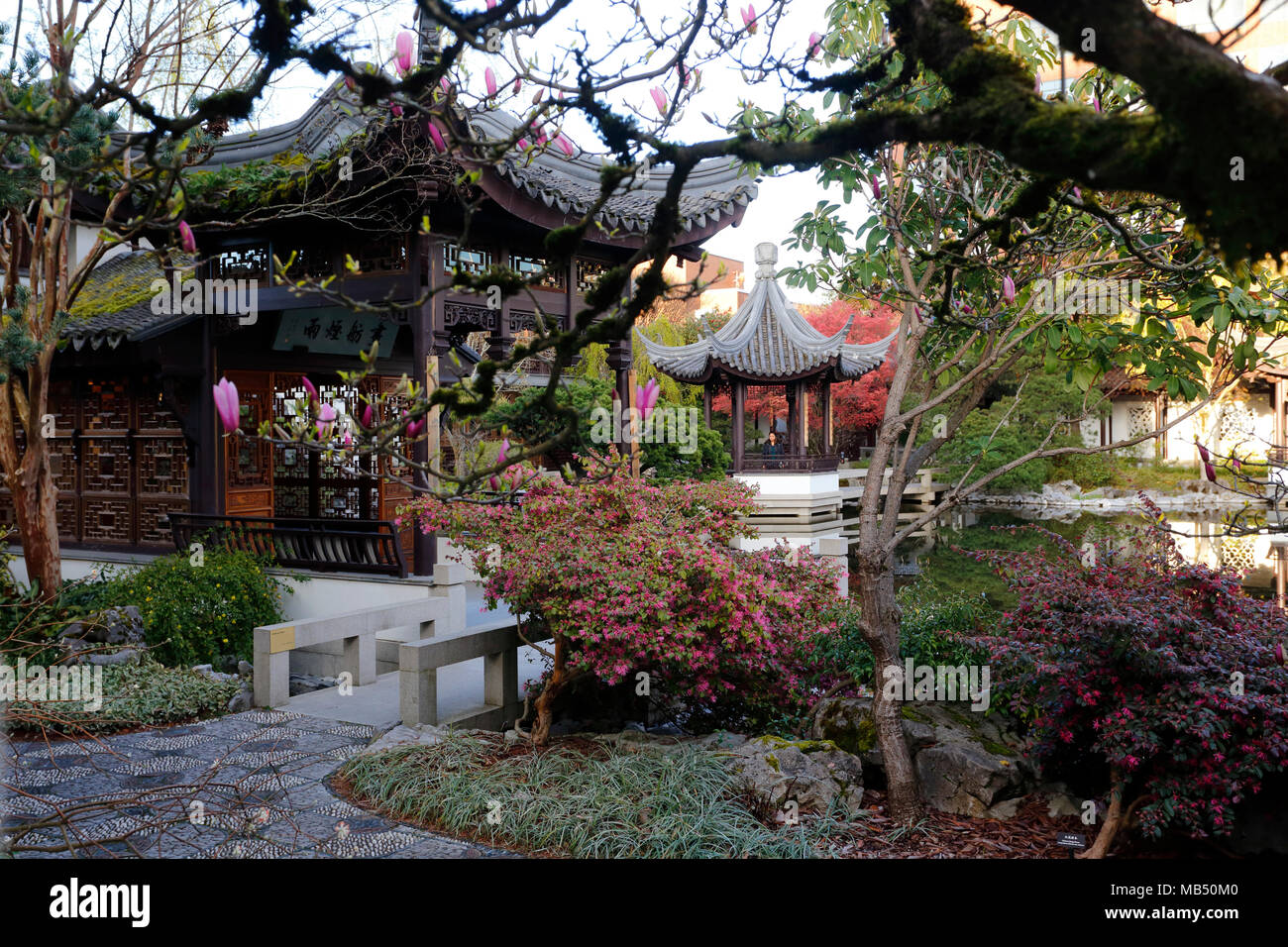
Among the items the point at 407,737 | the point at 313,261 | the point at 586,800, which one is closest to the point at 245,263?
the point at 313,261

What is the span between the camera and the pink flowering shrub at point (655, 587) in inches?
206

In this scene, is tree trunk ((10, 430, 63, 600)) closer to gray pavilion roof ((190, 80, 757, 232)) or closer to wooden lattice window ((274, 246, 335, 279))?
wooden lattice window ((274, 246, 335, 279))

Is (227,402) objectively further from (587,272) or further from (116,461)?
(116,461)

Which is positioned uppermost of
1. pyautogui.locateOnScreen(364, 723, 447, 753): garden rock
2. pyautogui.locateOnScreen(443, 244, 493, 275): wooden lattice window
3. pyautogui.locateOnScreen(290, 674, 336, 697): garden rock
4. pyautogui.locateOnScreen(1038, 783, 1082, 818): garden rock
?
pyautogui.locateOnScreen(443, 244, 493, 275): wooden lattice window

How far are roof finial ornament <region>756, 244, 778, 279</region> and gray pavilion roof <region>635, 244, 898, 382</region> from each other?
20 millimetres

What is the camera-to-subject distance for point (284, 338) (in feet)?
36.8

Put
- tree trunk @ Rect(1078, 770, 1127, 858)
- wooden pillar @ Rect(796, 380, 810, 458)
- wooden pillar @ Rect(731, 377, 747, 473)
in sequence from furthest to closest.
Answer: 1. wooden pillar @ Rect(796, 380, 810, 458)
2. wooden pillar @ Rect(731, 377, 747, 473)
3. tree trunk @ Rect(1078, 770, 1127, 858)

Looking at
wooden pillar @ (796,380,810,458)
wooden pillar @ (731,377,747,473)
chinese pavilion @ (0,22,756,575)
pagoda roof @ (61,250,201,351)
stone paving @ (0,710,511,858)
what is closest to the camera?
stone paving @ (0,710,511,858)

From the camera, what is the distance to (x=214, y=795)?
14.4 feet

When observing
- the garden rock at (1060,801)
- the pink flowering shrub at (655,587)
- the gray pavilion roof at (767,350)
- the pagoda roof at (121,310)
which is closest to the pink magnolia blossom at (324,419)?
the pink flowering shrub at (655,587)

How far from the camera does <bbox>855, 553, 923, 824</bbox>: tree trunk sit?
4.81 metres

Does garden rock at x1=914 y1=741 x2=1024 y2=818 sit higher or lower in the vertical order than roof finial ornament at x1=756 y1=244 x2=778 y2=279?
lower

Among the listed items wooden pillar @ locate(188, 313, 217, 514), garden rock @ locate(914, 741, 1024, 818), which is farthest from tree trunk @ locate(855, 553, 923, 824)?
wooden pillar @ locate(188, 313, 217, 514)

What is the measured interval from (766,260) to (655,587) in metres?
16.5
